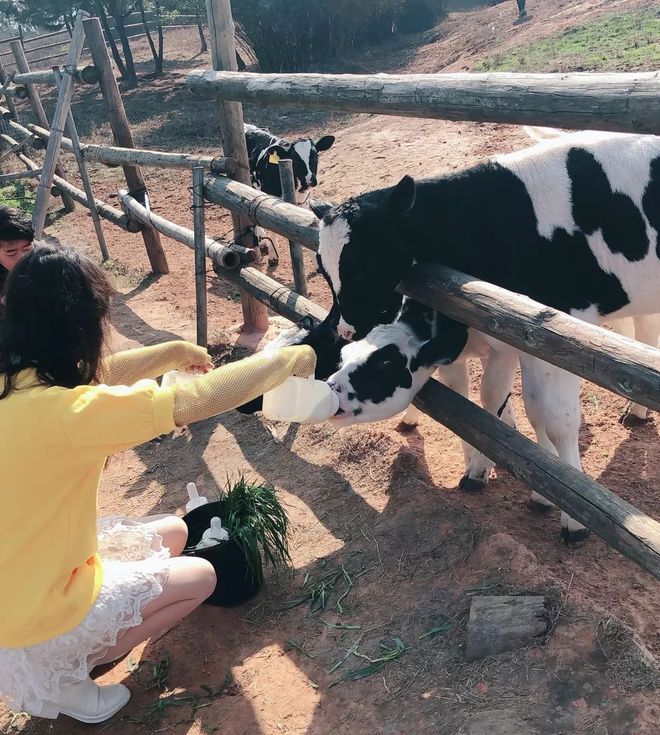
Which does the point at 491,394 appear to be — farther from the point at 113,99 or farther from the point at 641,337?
the point at 113,99

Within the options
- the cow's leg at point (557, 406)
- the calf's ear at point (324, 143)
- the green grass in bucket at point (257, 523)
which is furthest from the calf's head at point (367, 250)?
the calf's ear at point (324, 143)

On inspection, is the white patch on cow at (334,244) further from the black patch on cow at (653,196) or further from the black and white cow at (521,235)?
the black patch on cow at (653,196)

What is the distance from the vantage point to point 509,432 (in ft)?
10.6

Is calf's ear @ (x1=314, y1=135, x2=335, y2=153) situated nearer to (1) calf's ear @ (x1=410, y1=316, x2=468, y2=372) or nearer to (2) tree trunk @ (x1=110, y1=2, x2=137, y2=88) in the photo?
(1) calf's ear @ (x1=410, y1=316, x2=468, y2=372)

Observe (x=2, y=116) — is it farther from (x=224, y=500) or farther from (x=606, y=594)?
(x=606, y=594)

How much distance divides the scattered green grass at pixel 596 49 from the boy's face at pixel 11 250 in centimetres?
1072

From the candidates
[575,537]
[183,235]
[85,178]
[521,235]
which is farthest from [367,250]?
[85,178]

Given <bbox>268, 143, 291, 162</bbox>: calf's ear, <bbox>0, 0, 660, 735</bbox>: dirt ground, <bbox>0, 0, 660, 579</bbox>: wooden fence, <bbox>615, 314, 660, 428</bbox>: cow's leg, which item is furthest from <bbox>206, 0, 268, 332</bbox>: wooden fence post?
<bbox>268, 143, 291, 162</bbox>: calf's ear

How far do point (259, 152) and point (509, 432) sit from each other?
7878mm

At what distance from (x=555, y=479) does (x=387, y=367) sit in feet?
3.32

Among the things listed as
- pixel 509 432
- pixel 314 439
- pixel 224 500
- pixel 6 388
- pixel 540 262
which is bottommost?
pixel 314 439

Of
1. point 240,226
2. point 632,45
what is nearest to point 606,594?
point 240,226

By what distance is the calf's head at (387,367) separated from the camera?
3533mm

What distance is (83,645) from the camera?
2.57 meters
